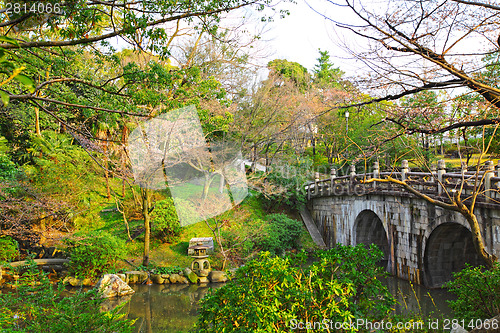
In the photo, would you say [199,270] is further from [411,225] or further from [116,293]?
[411,225]

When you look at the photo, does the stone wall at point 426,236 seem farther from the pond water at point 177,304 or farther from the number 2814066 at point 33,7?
the number 2814066 at point 33,7

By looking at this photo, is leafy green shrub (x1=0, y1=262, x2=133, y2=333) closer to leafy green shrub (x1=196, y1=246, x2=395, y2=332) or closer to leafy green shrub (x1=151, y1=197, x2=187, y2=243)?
leafy green shrub (x1=196, y1=246, x2=395, y2=332)

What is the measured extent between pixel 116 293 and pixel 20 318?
7.51 m

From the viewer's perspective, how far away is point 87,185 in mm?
15602

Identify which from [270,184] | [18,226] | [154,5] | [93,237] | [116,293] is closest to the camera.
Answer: [154,5]

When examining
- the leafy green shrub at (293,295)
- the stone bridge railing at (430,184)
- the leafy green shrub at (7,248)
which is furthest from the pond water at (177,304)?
the leafy green shrub at (7,248)

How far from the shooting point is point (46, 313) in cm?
421

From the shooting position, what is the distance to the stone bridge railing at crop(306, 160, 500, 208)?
759cm

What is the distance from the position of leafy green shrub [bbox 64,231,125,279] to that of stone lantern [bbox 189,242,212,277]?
2.85 m

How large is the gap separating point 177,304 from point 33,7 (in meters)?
9.13

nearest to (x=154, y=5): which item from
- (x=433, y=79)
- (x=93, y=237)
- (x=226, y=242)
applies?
(x=433, y=79)

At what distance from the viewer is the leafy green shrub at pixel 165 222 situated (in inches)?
617

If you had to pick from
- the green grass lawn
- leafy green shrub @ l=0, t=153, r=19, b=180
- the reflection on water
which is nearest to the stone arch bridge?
the green grass lawn

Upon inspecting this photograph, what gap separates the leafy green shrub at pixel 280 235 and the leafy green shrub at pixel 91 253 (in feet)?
19.8
